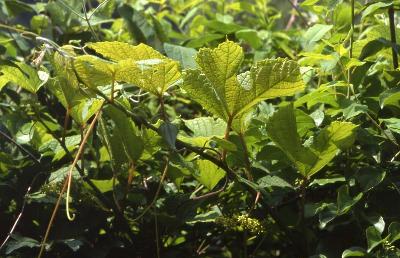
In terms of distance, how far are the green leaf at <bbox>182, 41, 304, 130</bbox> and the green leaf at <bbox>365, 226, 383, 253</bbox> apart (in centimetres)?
24

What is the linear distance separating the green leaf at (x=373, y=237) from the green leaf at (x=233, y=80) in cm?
24

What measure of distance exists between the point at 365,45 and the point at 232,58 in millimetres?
409

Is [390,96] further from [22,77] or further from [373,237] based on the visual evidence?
[22,77]

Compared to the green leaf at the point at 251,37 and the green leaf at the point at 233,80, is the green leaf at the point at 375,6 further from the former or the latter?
the green leaf at the point at 251,37

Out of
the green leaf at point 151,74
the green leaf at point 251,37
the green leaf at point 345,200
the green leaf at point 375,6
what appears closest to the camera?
the green leaf at point 151,74

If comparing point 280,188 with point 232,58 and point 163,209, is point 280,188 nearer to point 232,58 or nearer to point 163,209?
point 163,209

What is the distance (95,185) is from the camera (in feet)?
3.68

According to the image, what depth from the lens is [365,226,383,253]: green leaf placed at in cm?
95

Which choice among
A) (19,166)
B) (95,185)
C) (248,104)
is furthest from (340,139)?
(19,166)

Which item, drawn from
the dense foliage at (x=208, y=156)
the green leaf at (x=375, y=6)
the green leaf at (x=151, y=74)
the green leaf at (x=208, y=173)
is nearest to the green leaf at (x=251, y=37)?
the dense foliage at (x=208, y=156)

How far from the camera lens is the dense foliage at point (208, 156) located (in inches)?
36.0

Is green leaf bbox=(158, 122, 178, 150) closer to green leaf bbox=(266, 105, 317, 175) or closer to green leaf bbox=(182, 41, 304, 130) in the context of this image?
green leaf bbox=(182, 41, 304, 130)

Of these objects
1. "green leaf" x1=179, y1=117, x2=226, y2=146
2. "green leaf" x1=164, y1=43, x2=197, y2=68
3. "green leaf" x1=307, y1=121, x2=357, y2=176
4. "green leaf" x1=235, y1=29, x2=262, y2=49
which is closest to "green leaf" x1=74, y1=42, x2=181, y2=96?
"green leaf" x1=179, y1=117, x2=226, y2=146

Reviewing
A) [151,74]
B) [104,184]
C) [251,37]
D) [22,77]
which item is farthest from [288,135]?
[251,37]
